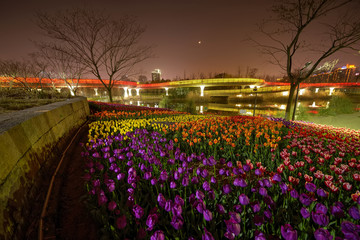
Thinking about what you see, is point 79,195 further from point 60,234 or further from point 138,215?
point 138,215

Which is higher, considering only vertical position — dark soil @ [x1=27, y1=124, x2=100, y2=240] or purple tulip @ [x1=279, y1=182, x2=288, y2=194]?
purple tulip @ [x1=279, y1=182, x2=288, y2=194]

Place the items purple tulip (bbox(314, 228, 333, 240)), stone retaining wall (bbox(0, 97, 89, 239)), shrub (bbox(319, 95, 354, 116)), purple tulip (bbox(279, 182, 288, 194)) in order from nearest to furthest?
purple tulip (bbox(314, 228, 333, 240))
stone retaining wall (bbox(0, 97, 89, 239))
purple tulip (bbox(279, 182, 288, 194))
shrub (bbox(319, 95, 354, 116))

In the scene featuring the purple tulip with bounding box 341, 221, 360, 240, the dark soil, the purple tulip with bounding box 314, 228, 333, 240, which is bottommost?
the dark soil

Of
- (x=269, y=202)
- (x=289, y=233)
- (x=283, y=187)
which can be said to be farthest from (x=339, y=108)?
(x=289, y=233)

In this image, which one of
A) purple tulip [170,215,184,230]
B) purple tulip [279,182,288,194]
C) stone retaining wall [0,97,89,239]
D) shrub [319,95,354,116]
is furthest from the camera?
shrub [319,95,354,116]

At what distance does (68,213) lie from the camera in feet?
6.35

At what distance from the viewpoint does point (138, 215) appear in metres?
1.28

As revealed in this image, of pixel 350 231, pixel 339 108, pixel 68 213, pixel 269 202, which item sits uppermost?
pixel 350 231

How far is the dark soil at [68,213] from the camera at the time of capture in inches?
64.7

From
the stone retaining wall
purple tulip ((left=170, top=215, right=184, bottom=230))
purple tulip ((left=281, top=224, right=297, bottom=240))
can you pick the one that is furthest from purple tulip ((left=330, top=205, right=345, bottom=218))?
the stone retaining wall

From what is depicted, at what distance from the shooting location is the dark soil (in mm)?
1645

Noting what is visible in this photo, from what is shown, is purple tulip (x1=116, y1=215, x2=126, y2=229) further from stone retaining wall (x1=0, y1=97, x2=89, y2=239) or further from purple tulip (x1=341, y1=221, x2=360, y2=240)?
purple tulip (x1=341, y1=221, x2=360, y2=240)

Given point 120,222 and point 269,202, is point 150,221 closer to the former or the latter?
point 120,222

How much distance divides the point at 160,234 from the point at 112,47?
18273mm
